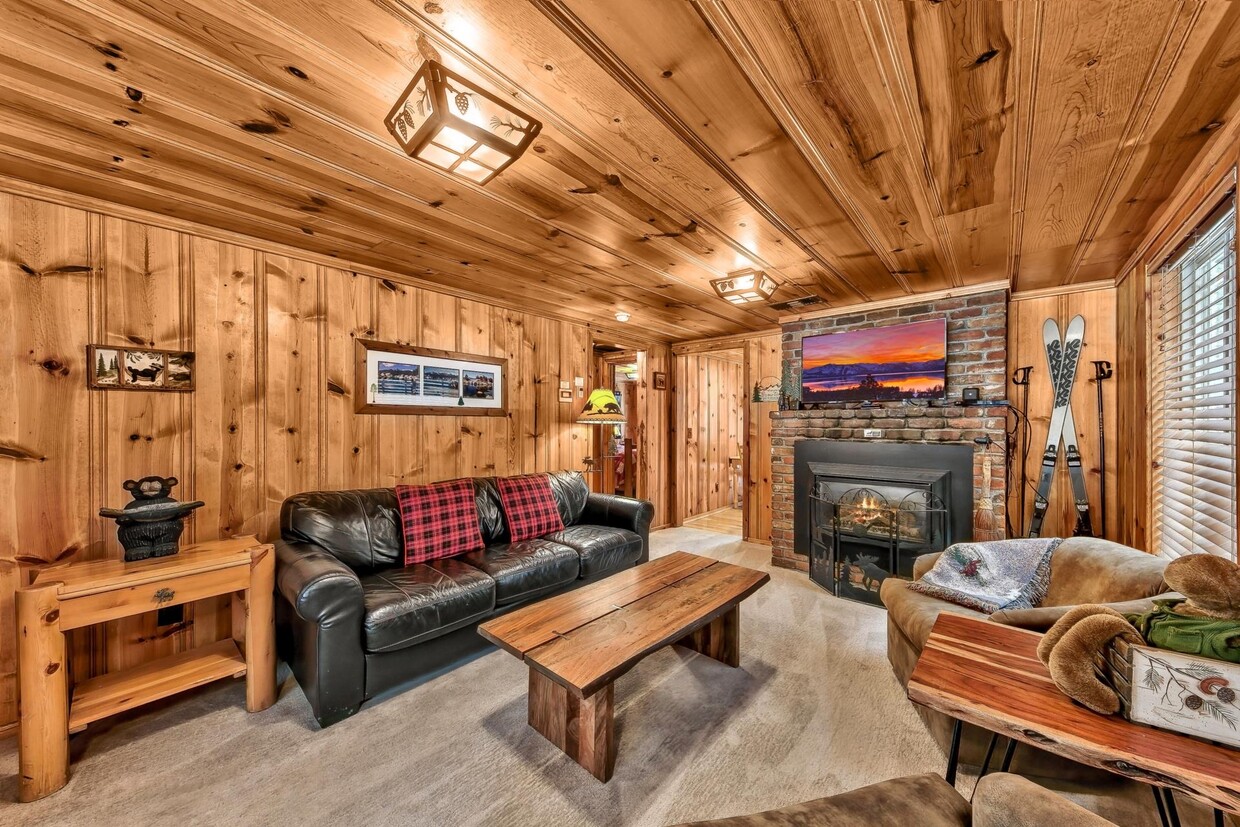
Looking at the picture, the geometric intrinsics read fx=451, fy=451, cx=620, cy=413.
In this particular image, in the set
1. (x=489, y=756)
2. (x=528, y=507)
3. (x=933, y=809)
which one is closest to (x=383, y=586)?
(x=489, y=756)

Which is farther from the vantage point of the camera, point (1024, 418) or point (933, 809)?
point (1024, 418)

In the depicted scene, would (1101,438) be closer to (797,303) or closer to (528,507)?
(797,303)

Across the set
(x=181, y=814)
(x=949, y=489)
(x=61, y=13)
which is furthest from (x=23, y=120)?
(x=949, y=489)

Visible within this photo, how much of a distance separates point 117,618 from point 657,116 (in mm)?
2877

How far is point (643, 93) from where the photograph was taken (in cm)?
136

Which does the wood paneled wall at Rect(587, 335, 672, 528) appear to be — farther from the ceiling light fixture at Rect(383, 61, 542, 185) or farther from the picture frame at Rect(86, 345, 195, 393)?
the ceiling light fixture at Rect(383, 61, 542, 185)

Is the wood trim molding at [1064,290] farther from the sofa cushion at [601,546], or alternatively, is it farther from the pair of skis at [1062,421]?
the sofa cushion at [601,546]

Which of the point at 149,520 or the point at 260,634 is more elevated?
the point at 149,520

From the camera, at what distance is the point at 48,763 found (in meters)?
1.52

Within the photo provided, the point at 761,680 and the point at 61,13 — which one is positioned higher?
the point at 61,13

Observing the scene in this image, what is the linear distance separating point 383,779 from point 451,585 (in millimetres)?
793

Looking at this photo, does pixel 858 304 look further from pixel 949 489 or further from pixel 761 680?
pixel 761 680

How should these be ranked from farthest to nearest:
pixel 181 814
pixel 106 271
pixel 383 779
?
pixel 106 271, pixel 383 779, pixel 181 814

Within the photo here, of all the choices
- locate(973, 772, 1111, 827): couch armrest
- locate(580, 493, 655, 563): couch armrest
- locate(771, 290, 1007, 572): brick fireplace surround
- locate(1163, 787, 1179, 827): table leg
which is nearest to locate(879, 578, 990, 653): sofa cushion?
locate(1163, 787, 1179, 827): table leg
